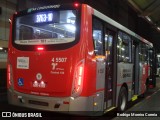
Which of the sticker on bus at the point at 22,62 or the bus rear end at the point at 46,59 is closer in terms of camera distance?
the bus rear end at the point at 46,59

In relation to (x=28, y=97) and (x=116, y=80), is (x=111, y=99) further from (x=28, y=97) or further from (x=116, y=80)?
(x=28, y=97)

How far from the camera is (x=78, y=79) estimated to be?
21.2 ft

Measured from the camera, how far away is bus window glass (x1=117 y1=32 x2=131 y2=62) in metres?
8.75

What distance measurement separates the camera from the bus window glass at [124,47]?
875 cm

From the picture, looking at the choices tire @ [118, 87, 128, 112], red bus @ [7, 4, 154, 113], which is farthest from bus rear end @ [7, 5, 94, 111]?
tire @ [118, 87, 128, 112]

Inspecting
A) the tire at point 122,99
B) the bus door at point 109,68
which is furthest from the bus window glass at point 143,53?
the bus door at point 109,68

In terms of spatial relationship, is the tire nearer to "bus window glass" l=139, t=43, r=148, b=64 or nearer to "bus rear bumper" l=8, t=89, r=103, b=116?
"bus rear bumper" l=8, t=89, r=103, b=116

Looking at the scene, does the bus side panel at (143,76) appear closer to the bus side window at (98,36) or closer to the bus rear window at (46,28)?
the bus side window at (98,36)

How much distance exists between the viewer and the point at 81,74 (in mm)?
6441

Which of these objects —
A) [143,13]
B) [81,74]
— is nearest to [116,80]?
[81,74]

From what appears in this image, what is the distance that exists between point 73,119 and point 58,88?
1804 millimetres

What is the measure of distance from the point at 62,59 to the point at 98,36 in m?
1.16

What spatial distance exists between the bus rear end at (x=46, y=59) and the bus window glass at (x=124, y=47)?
94.9 inches

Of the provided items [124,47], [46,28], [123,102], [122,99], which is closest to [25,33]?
[46,28]
